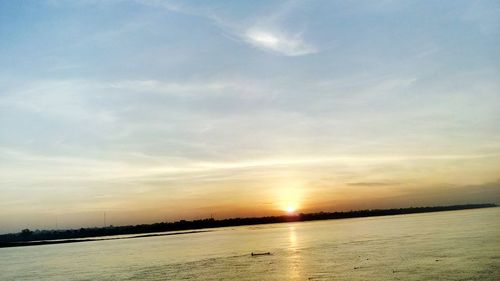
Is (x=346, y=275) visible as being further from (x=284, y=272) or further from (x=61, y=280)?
(x=61, y=280)

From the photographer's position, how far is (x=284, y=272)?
5219 cm

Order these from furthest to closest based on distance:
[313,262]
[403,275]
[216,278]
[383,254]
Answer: [383,254] < [313,262] < [216,278] < [403,275]

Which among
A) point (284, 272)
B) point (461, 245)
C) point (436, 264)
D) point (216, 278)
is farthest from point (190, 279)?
point (461, 245)

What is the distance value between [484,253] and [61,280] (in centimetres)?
5268

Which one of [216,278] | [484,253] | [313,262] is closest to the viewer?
[216,278]

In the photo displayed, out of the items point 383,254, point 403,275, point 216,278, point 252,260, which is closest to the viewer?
point 403,275

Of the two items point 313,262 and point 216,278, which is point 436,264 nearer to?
point 313,262

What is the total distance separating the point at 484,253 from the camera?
55125 millimetres

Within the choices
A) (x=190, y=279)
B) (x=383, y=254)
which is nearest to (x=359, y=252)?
(x=383, y=254)

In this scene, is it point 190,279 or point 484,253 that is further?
point 484,253

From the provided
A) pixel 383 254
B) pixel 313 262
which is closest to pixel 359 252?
pixel 383 254

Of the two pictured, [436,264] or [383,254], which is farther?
[383,254]

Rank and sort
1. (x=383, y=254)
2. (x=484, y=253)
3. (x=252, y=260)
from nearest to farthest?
(x=484, y=253) < (x=383, y=254) < (x=252, y=260)

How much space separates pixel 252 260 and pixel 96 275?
22.3 m
